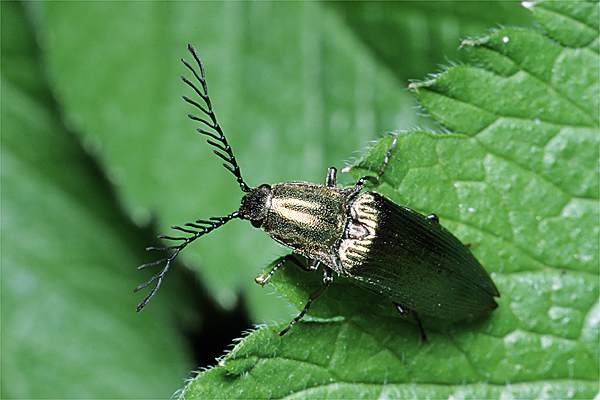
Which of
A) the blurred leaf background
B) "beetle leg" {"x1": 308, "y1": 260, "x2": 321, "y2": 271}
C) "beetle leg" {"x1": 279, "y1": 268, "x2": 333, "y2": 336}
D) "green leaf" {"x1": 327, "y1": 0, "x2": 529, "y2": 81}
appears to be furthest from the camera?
the blurred leaf background

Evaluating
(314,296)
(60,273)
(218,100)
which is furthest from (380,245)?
(60,273)

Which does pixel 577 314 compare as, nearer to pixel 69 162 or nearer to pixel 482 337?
pixel 482 337

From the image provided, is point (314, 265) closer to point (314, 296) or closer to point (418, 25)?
point (314, 296)

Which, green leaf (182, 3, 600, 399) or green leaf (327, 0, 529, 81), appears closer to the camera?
green leaf (182, 3, 600, 399)

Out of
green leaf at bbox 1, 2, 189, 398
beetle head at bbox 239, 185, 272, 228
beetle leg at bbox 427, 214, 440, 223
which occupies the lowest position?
beetle leg at bbox 427, 214, 440, 223

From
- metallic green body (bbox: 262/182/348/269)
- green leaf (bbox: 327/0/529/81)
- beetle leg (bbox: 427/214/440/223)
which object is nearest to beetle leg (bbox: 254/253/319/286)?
metallic green body (bbox: 262/182/348/269)

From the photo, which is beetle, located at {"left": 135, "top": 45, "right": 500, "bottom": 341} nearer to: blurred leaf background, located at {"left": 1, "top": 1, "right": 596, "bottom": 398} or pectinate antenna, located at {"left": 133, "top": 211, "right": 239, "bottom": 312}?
pectinate antenna, located at {"left": 133, "top": 211, "right": 239, "bottom": 312}

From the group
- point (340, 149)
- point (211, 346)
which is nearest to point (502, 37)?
point (340, 149)
